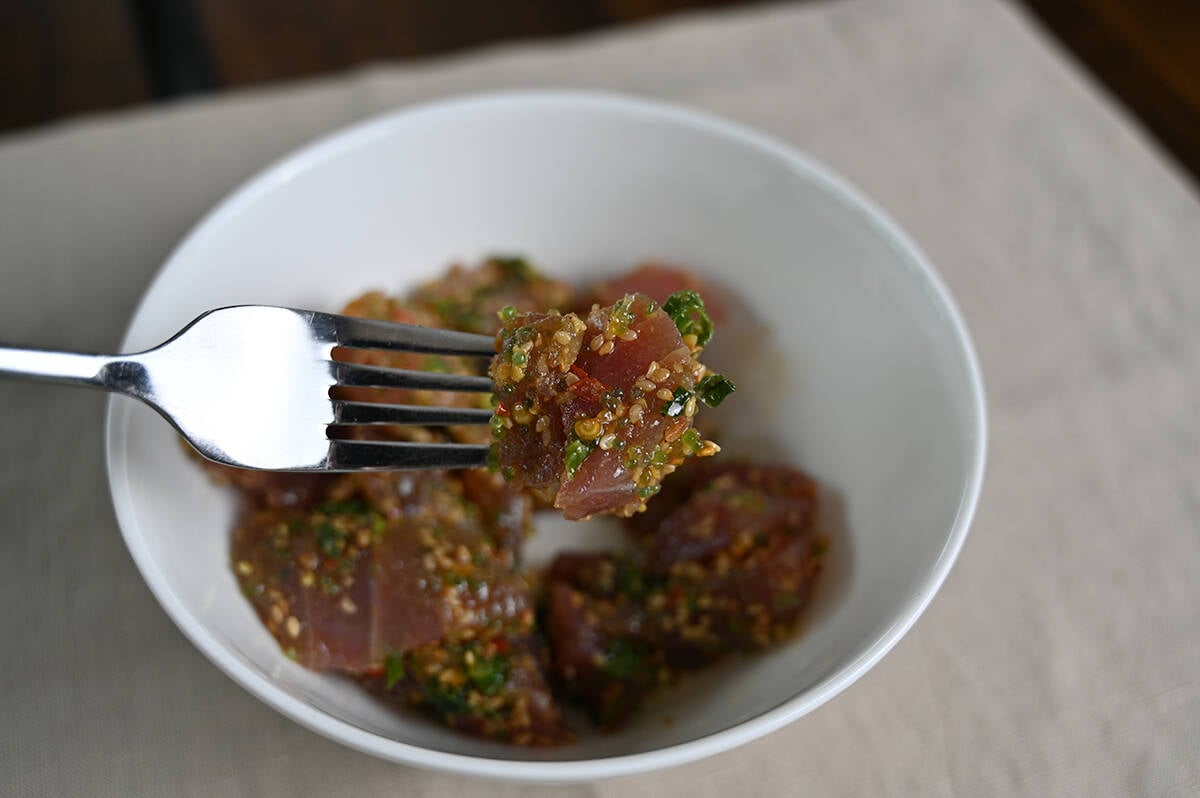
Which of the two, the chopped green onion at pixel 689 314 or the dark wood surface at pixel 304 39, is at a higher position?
the dark wood surface at pixel 304 39

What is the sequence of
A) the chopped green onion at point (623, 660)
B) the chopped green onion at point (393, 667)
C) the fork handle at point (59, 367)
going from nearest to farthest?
1. the fork handle at point (59, 367)
2. the chopped green onion at point (393, 667)
3. the chopped green onion at point (623, 660)

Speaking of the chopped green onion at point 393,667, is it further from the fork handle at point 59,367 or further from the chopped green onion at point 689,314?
the chopped green onion at point 689,314

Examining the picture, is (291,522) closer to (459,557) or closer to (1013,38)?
(459,557)

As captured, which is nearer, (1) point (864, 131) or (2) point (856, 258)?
(2) point (856, 258)

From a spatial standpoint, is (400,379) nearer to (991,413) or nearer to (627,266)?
(627,266)

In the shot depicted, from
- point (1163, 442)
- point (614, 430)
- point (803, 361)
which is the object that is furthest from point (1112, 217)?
point (614, 430)

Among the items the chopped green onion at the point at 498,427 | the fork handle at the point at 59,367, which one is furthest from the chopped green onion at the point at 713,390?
the fork handle at the point at 59,367

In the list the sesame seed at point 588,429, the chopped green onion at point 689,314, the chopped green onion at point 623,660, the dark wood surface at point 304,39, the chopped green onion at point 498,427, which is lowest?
the chopped green onion at point 623,660
